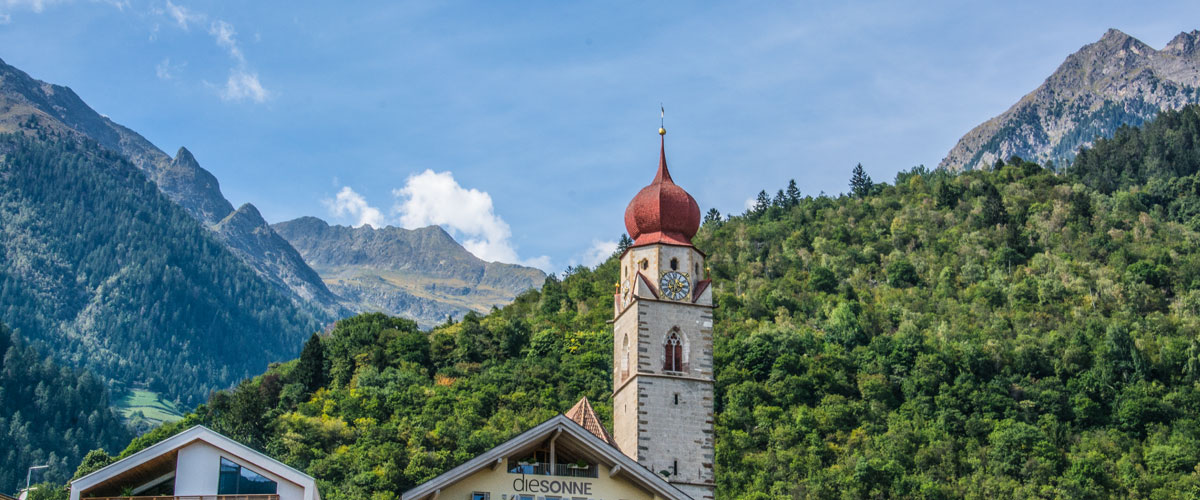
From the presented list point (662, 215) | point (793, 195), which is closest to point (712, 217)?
point (793, 195)

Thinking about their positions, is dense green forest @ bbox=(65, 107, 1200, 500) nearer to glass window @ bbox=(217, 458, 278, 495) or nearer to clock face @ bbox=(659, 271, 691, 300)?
clock face @ bbox=(659, 271, 691, 300)

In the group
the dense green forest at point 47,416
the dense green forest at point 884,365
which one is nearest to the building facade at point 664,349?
the dense green forest at point 884,365

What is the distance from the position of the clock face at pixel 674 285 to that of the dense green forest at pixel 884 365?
87.5 ft

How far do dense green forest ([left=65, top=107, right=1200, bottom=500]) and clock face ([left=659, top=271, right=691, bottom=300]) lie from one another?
87.5 feet

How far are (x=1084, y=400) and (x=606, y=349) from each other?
111ft

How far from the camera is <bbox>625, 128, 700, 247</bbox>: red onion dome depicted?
2024 inches

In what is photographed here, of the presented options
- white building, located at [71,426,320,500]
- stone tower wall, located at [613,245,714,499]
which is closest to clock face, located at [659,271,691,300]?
stone tower wall, located at [613,245,714,499]

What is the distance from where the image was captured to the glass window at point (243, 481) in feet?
89.3

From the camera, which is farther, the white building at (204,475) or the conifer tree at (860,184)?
the conifer tree at (860,184)

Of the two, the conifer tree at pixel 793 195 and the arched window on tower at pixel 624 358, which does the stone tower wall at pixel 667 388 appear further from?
the conifer tree at pixel 793 195

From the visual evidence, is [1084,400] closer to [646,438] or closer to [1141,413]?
[1141,413]

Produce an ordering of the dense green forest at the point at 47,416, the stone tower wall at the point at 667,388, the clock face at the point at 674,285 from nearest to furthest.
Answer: the stone tower wall at the point at 667,388, the clock face at the point at 674,285, the dense green forest at the point at 47,416

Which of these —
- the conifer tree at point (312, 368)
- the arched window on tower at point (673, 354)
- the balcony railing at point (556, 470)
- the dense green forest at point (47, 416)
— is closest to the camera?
the balcony railing at point (556, 470)

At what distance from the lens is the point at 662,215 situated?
5153 centimetres
